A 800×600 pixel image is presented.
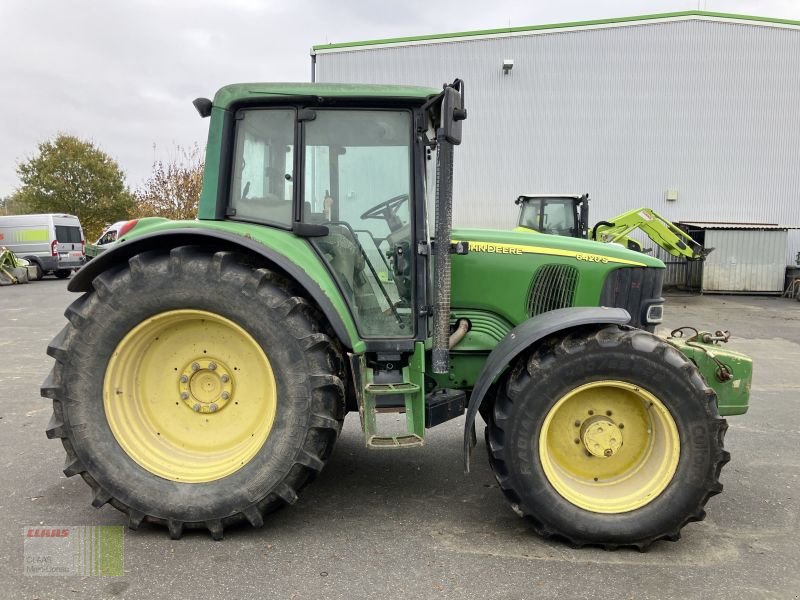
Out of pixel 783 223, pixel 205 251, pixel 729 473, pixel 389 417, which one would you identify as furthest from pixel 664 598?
pixel 783 223

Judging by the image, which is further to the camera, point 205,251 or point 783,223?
point 783,223

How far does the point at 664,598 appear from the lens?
245 cm

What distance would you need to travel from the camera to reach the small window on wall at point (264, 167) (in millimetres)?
3053

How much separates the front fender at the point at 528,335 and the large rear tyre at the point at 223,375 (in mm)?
683

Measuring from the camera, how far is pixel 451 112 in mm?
2682

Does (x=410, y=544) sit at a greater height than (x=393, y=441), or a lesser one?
lesser

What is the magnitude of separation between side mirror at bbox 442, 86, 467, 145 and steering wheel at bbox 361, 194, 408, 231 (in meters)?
0.47

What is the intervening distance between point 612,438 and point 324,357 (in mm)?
1535

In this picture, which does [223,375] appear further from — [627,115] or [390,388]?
[627,115]

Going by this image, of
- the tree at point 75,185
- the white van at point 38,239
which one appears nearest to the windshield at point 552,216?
the white van at point 38,239

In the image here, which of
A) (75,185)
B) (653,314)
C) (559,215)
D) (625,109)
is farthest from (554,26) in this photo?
(75,185)

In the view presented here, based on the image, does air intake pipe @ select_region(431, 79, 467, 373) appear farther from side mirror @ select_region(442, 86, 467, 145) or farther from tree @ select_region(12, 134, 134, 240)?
tree @ select_region(12, 134, 134, 240)

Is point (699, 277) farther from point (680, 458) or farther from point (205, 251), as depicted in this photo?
point (205, 251)

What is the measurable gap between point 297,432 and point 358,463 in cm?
120
